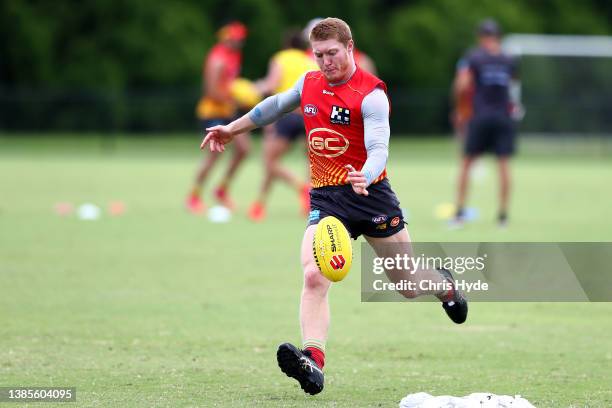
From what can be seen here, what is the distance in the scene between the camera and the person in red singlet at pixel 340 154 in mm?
6551

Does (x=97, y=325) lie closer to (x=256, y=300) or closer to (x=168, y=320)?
(x=168, y=320)

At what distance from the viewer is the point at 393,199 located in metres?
6.90

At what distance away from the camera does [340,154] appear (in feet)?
22.4

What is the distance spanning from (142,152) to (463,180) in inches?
904

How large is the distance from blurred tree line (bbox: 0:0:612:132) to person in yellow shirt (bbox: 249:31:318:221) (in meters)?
23.9

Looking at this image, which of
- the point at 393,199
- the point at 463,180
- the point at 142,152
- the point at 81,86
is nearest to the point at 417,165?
the point at 142,152

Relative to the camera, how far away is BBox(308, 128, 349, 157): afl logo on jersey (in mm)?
6805

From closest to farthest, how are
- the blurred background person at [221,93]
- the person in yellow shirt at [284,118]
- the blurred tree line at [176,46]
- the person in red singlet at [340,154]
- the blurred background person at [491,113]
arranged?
the person in red singlet at [340,154] < the blurred background person at [491,113] < the person in yellow shirt at [284,118] < the blurred background person at [221,93] < the blurred tree line at [176,46]

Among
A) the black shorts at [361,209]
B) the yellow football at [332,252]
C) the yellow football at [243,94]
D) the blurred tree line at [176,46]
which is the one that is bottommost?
the yellow football at [332,252]

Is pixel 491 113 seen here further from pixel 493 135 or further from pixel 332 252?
pixel 332 252

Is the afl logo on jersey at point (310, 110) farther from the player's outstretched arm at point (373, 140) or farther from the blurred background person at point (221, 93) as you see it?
the blurred background person at point (221, 93)

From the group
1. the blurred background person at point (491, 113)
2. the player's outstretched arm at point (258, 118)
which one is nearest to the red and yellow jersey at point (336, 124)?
the player's outstretched arm at point (258, 118)

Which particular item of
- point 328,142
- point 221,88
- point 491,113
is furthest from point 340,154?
point 221,88

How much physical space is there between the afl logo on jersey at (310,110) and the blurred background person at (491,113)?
8727 mm
